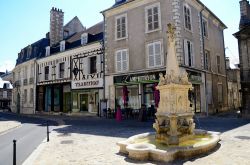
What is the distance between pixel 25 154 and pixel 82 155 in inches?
78.9

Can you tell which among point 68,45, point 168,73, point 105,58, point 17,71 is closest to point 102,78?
point 105,58

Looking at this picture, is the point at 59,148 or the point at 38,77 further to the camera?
the point at 38,77

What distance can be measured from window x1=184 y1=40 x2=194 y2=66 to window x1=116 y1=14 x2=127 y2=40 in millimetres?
4739

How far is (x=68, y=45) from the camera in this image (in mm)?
24438

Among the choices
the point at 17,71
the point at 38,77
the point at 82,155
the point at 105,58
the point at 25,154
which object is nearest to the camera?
the point at 82,155

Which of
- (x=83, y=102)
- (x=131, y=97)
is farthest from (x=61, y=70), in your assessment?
(x=131, y=97)

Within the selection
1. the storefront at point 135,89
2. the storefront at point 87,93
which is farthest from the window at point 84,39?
the storefront at point 135,89

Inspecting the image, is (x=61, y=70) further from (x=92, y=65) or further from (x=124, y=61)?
(x=124, y=61)

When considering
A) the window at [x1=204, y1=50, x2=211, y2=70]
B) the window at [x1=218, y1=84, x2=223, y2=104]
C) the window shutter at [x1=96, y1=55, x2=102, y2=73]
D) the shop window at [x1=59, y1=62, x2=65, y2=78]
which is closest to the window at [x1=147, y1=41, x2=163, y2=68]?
the window at [x1=204, y1=50, x2=211, y2=70]

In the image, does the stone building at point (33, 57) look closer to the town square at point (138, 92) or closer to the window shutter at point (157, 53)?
the town square at point (138, 92)

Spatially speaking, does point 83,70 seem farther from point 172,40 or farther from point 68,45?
point 172,40

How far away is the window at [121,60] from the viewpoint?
1812cm

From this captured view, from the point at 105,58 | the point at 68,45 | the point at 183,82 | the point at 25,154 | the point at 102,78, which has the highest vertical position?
the point at 68,45

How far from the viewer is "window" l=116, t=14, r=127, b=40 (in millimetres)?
18594
